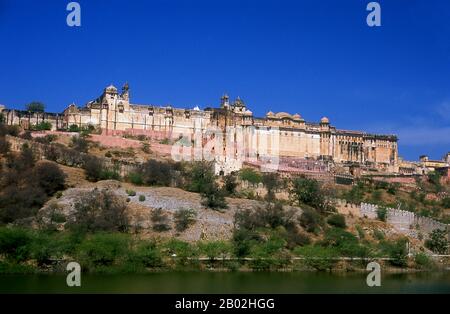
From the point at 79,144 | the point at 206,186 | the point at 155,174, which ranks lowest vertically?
the point at 206,186

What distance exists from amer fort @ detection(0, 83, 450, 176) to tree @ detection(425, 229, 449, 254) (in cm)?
1669

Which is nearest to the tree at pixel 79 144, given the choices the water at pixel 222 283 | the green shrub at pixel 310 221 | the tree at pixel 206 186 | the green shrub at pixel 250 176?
the tree at pixel 206 186

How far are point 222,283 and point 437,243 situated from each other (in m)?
18.0

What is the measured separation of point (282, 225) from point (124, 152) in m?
18.2

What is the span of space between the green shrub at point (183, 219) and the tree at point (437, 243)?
42.5 feet

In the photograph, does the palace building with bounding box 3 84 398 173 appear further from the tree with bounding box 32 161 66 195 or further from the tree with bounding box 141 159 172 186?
the tree with bounding box 32 161 66 195

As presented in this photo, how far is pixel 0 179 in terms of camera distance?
34312 mm

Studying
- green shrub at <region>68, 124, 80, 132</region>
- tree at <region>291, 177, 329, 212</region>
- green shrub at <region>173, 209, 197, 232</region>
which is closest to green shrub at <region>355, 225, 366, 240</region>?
tree at <region>291, 177, 329, 212</region>

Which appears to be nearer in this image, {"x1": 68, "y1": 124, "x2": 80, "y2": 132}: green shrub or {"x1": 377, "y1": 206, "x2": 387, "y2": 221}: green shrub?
{"x1": 377, "y1": 206, "x2": 387, "y2": 221}: green shrub

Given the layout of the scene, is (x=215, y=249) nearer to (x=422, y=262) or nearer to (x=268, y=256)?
(x=268, y=256)

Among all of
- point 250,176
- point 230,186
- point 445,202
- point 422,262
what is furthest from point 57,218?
point 445,202

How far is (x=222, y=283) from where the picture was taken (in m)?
21.8

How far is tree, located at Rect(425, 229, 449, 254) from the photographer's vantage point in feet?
117

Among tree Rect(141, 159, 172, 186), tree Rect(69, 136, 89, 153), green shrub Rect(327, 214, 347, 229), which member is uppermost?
tree Rect(69, 136, 89, 153)
